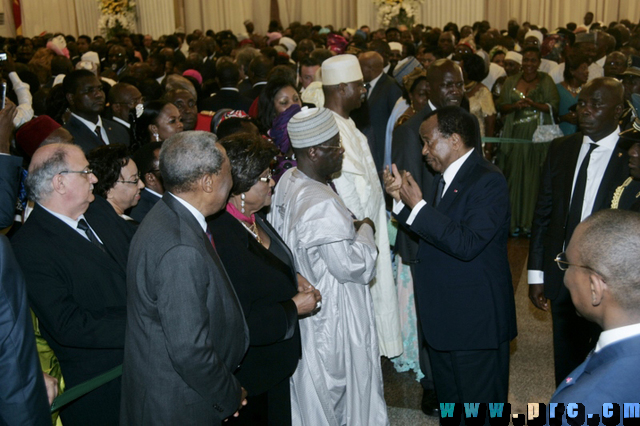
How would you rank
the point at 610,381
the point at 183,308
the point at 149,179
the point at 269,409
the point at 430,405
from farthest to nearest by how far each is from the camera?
the point at 430,405
the point at 149,179
the point at 269,409
the point at 183,308
the point at 610,381

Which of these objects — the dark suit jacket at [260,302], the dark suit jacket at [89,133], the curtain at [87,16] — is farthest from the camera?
the curtain at [87,16]

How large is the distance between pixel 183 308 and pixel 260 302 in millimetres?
554

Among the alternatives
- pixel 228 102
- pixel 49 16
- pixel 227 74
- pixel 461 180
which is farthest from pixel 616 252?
pixel 49 16

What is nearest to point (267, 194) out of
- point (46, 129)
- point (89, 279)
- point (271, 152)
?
point (271, 152)

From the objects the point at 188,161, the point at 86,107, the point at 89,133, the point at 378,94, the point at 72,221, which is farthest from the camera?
the point at 378,94

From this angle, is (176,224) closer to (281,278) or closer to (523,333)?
(281,278)

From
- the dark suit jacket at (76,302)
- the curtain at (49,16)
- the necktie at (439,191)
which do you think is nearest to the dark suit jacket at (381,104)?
the necktie at (439,191)

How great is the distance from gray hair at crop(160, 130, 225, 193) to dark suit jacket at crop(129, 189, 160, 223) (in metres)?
1.34

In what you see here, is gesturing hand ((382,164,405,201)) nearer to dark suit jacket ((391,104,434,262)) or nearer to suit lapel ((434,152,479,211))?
suit lapel ((434,152,479,211))

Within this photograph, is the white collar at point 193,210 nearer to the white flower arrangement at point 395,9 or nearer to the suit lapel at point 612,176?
the suit lapel at point 612,176

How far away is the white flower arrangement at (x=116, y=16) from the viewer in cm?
1667

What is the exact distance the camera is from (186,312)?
219cm

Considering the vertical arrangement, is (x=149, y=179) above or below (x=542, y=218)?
above

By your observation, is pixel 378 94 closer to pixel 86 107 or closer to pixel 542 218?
pixel 86 107
